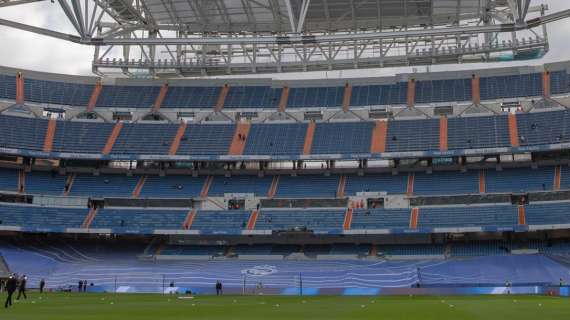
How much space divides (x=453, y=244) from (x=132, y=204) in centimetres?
2776

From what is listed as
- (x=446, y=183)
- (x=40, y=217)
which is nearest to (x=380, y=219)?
(x=446, y=183)

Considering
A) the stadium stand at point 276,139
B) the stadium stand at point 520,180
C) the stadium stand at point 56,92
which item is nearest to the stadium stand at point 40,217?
the stadium stand at point 56,92

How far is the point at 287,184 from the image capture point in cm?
5788

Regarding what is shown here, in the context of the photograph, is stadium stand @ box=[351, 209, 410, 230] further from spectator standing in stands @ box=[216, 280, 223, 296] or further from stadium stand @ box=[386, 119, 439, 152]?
spectator standing in stands @ box=[216, 280, 223, 296]

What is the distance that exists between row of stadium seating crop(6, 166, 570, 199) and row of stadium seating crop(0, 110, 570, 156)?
2.55 meters

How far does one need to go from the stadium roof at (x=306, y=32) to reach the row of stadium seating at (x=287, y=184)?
9.90m

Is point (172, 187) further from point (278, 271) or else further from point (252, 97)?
A: point (278, 271)

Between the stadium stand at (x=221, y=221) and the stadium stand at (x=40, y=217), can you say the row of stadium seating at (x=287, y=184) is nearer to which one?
the stadium stand at (x=40, y=217)

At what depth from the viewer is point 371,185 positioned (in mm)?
56562

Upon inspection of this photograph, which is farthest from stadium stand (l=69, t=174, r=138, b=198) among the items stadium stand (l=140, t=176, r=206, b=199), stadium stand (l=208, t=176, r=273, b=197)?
stadium stand (l=208, t=176, r=273, b=197)

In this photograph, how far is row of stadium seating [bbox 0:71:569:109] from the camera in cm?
6019

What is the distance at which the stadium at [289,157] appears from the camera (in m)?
48.3

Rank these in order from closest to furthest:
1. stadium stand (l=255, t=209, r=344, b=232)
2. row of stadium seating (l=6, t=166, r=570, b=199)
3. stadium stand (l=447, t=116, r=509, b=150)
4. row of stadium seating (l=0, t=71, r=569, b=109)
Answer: stadium stand (l=255, t=209, r=344, b=232) < row of stadium seating (l=6, t=166, r=570, b=199) < stadium stand (l=447, t=116, r=509, b=150) < row of stadium seating (l=0, t=71, r=569, b=109)

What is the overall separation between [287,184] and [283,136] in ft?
16.1
